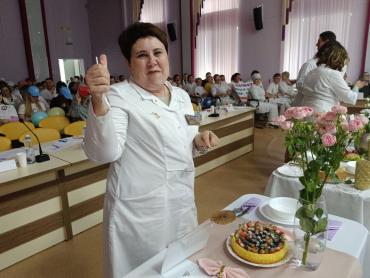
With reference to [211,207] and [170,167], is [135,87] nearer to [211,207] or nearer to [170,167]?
[170,167]

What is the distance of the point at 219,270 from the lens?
2.89 ft

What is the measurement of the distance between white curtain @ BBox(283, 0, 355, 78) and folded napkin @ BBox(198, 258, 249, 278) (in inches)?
273

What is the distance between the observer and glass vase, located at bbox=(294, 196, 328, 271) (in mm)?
866

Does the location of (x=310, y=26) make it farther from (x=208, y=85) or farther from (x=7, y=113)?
(x=7, y=113)

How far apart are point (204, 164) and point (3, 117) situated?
3.42 meters

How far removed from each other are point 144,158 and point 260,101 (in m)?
5.98

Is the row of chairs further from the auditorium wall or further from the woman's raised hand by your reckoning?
the auditorium wall

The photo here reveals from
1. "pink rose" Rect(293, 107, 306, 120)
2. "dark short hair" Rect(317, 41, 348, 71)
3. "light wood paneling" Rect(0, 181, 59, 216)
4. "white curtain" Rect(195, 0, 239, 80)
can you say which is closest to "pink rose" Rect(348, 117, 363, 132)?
"pink rose" Rect(293, 107, 306, 120)

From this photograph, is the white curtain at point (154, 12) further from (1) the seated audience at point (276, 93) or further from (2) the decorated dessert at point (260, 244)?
(2) the decorated dessert at point (260, 244)

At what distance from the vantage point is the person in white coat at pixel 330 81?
2.39 m

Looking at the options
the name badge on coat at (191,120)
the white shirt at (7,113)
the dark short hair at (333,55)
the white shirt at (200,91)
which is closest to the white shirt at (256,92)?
the white shirt at (200,91)

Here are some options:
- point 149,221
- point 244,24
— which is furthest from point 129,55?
point 244,24

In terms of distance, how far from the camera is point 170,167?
1.15 meters

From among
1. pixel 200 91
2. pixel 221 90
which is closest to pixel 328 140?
pixel 221 90
